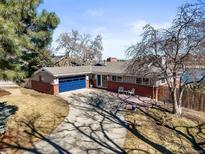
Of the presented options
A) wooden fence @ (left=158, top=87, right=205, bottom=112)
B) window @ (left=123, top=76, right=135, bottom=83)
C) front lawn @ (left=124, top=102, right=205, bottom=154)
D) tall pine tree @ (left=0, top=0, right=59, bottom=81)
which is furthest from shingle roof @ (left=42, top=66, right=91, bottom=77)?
wooden fence @ (left=158, top=87, right=205, bottom=112)

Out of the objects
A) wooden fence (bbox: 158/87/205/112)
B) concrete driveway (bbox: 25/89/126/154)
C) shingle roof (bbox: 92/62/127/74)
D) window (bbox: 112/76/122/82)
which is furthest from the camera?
shingle roof (bbox: 92/62/127/74)

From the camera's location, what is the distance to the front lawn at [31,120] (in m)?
14.8

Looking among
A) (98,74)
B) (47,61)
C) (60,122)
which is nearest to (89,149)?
(60,122)

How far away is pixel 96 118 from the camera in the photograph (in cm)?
1945

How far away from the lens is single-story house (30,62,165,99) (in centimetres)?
2702

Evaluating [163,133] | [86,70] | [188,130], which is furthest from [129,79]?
[163,133]

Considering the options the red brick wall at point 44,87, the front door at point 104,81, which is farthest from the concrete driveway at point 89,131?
the front door at point 104,81

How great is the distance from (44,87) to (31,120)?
474 inches

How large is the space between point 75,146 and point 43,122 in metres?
4.66

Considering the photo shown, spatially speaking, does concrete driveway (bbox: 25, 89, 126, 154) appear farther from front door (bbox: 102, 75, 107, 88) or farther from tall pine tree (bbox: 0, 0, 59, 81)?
front door (bbox: 102, 75, 107, 88)

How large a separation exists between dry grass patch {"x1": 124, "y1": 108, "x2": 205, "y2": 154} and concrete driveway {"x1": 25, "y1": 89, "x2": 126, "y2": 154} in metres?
0.96

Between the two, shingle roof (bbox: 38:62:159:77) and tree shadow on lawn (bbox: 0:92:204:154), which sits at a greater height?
shingle roof (bbox: 38:62:159:77)

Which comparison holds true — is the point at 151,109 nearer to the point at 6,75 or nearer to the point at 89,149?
the point at 89,149

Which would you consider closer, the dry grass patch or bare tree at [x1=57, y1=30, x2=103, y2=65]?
the dry grass patch
